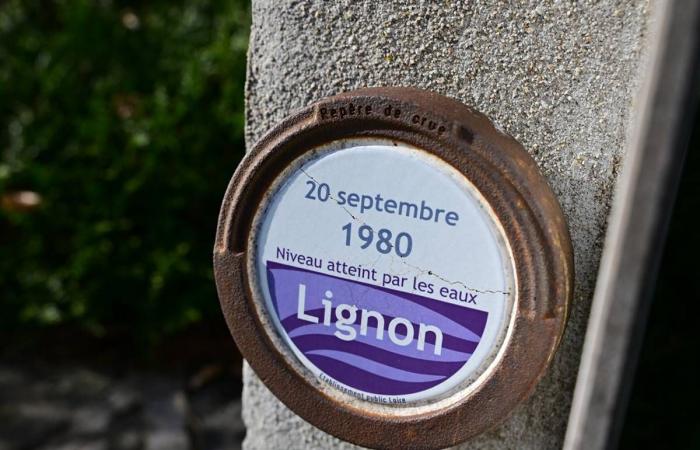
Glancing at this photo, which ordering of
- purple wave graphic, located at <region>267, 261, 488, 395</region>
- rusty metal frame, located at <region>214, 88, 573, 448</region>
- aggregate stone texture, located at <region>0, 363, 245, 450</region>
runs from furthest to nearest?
1. aggregate stone texture, located at <region>0, 363, 245, 450</region>
2. purple wave graphic, located at <region>267, 261, 488, 395</region>
3. rusty metal frame, located at <region>214, 88, 573, 448</region>

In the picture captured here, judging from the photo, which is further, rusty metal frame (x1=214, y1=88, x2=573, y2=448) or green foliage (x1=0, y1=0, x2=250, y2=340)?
green foliage (x1=0, y1=0, x2=250, y2=340)

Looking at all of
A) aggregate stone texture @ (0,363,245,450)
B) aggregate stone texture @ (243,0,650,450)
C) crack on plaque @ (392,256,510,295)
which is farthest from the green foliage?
crack on plaque @ (392,256,510,295)

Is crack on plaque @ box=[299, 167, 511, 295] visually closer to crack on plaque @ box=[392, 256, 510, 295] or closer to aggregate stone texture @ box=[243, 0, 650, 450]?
crack on plaque @ box=[392, 256, 510, 295]

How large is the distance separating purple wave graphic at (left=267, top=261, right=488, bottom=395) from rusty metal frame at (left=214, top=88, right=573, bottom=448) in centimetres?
5

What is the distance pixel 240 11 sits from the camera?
3.25m

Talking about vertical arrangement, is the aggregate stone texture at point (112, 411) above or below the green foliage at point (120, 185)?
below

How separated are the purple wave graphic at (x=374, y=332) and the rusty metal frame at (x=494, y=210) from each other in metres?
0.05

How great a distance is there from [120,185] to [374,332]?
2.06 meters

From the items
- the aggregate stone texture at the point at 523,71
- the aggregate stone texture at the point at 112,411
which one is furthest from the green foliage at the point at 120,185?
the aggregate stone texture at the point at 523,71

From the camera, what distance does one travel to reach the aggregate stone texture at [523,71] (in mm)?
1122

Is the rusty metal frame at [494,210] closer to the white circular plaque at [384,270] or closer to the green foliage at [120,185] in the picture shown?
the white circular plaque at [384,270]

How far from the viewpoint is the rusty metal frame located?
1.08 m

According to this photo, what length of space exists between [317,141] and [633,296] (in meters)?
0.55

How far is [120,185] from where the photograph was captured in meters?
2.99
